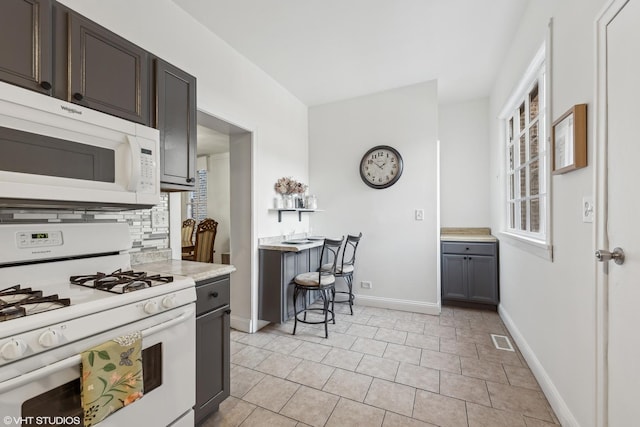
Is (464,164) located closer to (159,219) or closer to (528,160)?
(528,160)

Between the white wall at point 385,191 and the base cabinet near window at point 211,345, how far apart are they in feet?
7.71

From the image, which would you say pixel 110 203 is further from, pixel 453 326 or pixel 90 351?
pixel 453 326

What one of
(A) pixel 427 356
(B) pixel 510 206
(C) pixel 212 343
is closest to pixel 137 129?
(C) pixel 212 343

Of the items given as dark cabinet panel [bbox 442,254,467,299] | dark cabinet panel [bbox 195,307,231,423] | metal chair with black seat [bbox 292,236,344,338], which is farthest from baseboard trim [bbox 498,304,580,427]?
dark cabinet panel [bbox 195,307,231,423]

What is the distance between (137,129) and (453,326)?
3.31 meters

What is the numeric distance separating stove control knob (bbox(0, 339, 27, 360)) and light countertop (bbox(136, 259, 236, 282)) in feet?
2.33

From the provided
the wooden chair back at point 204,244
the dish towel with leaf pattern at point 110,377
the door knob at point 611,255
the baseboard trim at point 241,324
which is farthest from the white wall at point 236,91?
the door knob at point 611,255

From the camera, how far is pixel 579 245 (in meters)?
1.49

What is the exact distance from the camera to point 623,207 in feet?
3.75

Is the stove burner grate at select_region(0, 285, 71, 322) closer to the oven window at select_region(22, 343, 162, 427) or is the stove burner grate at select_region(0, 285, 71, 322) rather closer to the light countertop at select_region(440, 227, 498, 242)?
the oven window at select_region(22, 343, 162, 427)

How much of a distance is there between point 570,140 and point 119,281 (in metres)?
2.39

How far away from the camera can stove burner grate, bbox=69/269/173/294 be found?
4.09ft

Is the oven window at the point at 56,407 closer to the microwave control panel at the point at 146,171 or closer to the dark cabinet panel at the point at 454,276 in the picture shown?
the microwave control panel at the point at 146,171

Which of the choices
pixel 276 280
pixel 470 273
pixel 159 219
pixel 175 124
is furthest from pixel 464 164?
pixel 159 219
